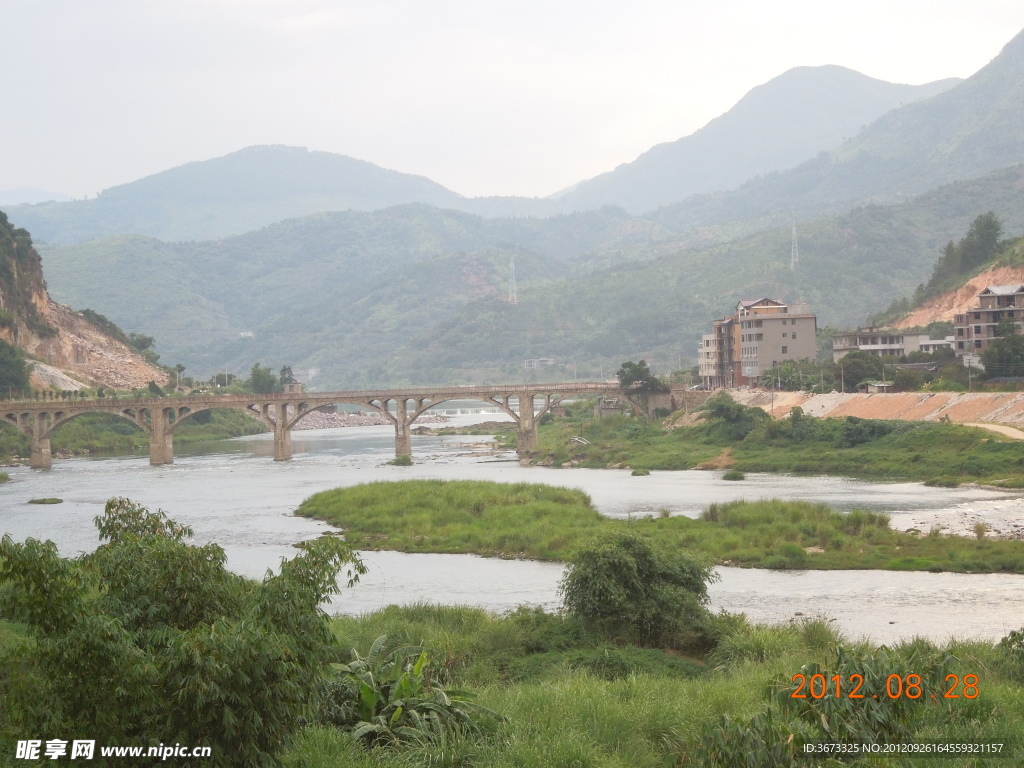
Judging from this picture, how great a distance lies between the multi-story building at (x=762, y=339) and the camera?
8888cm

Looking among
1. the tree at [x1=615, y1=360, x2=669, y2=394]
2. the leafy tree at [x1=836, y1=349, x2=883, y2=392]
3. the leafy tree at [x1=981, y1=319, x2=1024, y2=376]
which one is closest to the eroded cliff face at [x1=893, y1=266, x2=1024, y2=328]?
the leafy tree at [x1=836, y1=349, x2=883, y2=392]

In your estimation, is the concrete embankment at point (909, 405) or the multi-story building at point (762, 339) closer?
the concrete embankment at point (909, 405)

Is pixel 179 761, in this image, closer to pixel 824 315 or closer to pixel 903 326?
pixel 903 326

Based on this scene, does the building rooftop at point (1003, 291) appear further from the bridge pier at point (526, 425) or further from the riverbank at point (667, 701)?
the riverbank at point (667, 701)

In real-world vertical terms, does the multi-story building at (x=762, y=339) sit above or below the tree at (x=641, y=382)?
above

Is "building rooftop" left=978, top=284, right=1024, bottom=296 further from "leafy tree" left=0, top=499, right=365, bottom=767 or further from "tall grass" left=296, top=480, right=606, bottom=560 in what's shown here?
"leafy tree" left=0, top=499, right=365, bottom=767

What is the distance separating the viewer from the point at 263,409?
87.5m

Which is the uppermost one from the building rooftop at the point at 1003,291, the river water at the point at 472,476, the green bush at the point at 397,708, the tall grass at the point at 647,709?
the building rooftop at the point at 1003,291

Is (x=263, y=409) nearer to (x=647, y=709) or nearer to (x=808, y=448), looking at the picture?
(x=808, y=448)

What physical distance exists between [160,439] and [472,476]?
3051 centimetres

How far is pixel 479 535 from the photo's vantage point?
36844 millimetres

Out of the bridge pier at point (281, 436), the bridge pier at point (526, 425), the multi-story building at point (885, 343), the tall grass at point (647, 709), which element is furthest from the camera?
the multi-story building at point (885, 343)

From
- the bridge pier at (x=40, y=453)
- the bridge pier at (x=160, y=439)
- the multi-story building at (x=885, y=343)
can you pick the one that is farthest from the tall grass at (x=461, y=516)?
the multi-story building at (x=885, y=343)

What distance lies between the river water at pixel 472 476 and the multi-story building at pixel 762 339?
21.9m
